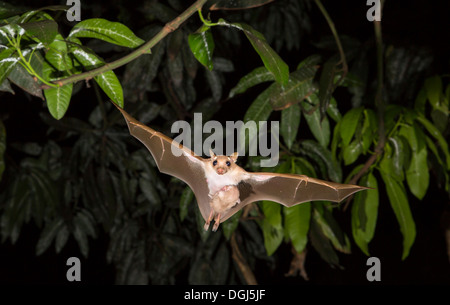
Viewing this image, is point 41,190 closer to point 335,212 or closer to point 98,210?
point 98,210

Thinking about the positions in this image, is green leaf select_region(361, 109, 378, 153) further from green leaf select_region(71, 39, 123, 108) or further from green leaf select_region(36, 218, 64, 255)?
green leaf select_region(36, 218, 64, 255)

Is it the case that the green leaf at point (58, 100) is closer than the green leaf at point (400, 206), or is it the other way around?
the green leaf at point (58, 100)

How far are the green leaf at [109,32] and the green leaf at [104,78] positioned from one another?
4 centimetres

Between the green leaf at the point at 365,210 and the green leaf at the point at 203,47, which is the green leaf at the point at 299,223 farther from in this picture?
the green leaf at the point at 203,47

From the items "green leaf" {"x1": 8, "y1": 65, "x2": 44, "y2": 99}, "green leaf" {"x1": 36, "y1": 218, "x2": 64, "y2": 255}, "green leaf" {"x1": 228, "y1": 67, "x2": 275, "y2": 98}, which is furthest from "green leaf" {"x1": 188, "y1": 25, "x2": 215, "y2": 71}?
"green leaf" {"x1": 36, "y1": 218, "x2": 64, "y2": 255}

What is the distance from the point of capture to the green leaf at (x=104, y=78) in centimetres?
105

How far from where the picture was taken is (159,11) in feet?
6.38

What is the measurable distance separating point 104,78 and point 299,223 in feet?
3.02

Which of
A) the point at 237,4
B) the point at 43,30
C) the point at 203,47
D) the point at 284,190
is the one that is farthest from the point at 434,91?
the point at 43,30

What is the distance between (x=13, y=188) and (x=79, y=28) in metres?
1.54

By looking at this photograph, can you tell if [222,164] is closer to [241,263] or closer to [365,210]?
[365,210]

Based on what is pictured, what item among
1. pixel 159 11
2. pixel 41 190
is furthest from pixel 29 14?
pixel 41 190

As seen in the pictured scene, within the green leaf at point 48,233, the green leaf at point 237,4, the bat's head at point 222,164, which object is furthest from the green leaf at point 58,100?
the green leaf at point 48,233

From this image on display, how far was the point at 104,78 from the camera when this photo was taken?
3.49ft
